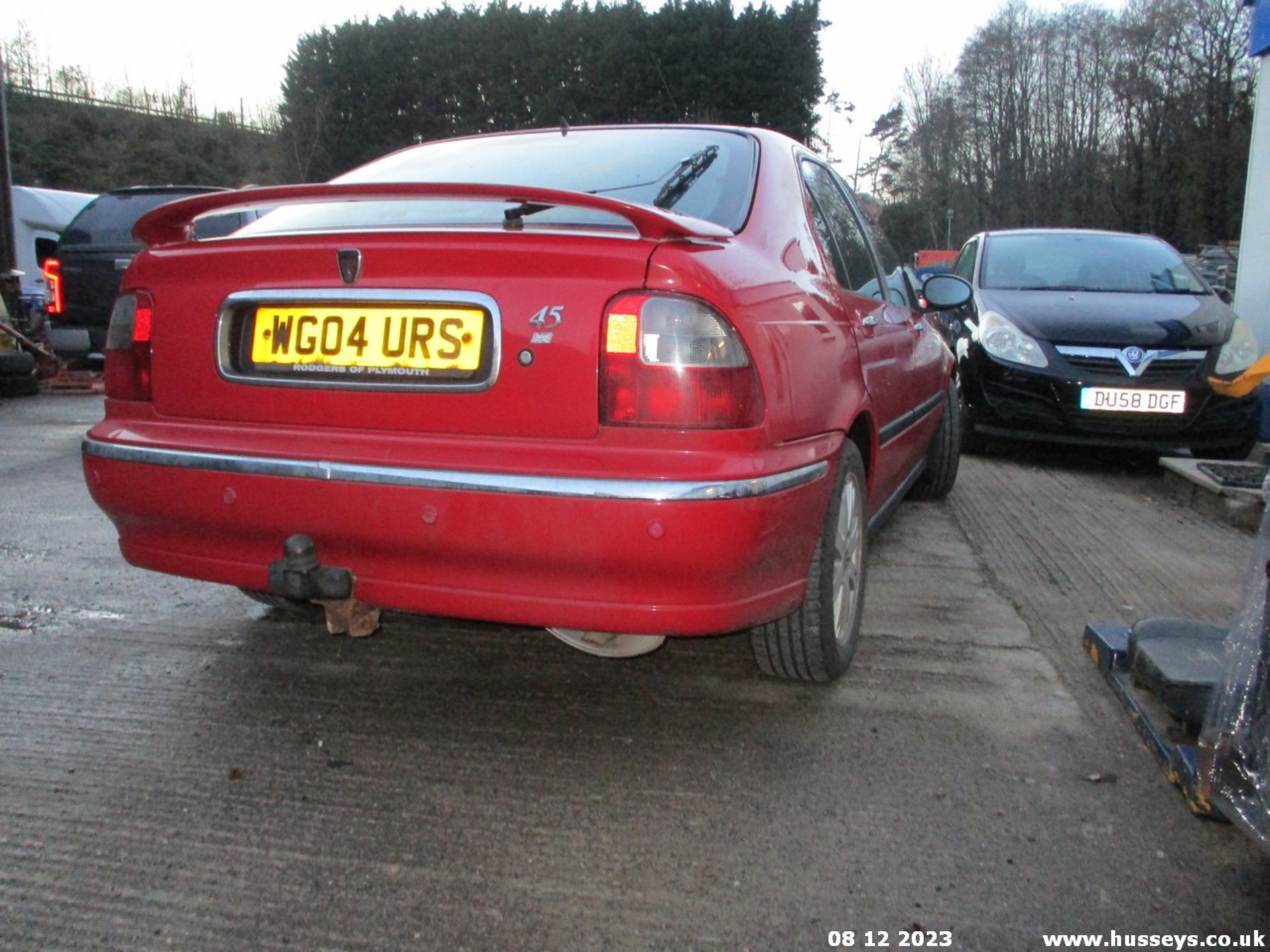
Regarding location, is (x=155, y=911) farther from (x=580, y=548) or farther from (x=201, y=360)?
(x=201, y=360)

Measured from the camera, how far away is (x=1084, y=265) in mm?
7348

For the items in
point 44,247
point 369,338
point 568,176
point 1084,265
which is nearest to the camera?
point 369,338

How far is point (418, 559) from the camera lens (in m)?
2.34

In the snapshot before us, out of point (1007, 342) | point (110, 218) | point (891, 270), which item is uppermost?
point (110, 218)

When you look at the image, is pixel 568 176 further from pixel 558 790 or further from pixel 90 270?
pixel 90 270

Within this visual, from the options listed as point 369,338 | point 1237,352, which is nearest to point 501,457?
point 369,338

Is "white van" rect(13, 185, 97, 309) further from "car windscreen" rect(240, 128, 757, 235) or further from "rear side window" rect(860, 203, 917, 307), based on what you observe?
"car windscreen" rect(240, 128, 757, 235)

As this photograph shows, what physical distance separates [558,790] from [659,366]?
928 millimetres

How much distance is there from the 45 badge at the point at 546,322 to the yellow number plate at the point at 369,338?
0.38ft

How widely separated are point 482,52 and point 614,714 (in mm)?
43964

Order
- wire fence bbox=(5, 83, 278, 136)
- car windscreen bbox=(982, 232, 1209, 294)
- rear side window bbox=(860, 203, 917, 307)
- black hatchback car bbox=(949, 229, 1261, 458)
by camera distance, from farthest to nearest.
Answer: wire fence bbox=(5, 83, 278, 136) → car windscreen bbox=(982, 232, 1209, 294) → black hatchback car bbox=(949, 229, 1261, 458) → rear side window bbox=(860, 203, 917, 307)

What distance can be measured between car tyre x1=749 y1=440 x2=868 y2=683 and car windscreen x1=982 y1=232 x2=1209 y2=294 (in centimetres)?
463

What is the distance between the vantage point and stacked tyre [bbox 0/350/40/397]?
29.0ft
